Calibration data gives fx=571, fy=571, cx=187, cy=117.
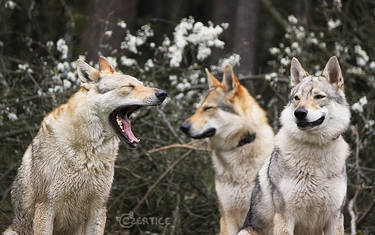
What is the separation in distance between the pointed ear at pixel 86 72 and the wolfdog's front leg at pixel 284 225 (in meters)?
2.12

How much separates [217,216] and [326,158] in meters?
3.12

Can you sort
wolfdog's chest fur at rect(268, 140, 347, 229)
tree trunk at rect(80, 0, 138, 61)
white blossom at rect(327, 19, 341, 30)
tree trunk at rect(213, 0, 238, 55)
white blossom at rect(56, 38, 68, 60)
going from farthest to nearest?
tree trunk at rect(213, 0, 238, 55)
white blossom at rect(327, 19, 341, 30)
tree trunk at rect(80, 0, 138, 61)
white blossom at rect(56, 38, 68, 60)
wolfdog's chest fur at rect(268, 140, 347, 229)

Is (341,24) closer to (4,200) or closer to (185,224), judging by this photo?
(185,224)

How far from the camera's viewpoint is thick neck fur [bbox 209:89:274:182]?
5.91 meters

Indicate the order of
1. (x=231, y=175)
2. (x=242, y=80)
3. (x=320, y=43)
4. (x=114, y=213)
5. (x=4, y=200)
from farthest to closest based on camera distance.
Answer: (x=320, y=43), (x=242, y=80), (x=114, y=213), (x=4, y=200), (x=231, y=175)

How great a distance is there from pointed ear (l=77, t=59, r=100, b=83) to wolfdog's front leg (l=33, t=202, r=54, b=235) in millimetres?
1222

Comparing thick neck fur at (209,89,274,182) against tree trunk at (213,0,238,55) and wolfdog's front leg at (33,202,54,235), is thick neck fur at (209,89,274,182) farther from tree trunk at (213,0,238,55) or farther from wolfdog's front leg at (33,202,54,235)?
tree trunk at (213,0,238,55)

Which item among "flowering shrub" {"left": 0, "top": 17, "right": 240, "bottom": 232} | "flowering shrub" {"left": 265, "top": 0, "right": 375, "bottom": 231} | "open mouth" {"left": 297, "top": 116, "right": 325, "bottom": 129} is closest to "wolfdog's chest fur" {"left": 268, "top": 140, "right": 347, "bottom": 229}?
"open mouth" {"left": 297, "top": 116, "right": 325, "bottom": 129}

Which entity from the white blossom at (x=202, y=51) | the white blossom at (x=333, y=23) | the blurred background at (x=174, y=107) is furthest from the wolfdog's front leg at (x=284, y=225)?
the white blossom at (x=333, y=23)

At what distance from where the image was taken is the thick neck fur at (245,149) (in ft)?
19.4

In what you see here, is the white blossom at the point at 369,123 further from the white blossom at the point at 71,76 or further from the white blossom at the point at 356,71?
the white blossom at the point at 71,76

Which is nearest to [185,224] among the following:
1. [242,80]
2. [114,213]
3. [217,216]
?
[217,216]

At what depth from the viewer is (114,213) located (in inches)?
304

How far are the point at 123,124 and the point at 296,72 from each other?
1702 millimetres
